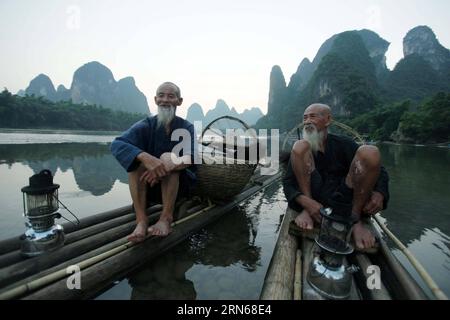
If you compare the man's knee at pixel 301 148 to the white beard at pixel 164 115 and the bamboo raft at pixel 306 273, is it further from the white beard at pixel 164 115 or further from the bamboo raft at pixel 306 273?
the white beard at pixel 164 115

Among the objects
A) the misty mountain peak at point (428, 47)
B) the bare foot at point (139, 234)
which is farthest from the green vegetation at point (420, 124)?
the misty mountain peak at point (428, 47)

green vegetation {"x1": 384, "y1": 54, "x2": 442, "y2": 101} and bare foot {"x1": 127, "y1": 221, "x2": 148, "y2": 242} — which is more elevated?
green vegetation {"x1": 384, "y1": 54, "x2": 442, "y2": 101}

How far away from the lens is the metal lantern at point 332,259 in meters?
1.35

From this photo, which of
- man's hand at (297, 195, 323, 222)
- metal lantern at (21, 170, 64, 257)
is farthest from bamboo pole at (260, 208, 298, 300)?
metal lantern at (21, 170, 64, 257)

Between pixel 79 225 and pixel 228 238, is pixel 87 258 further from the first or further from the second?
pixel 228 238

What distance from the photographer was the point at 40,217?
1.73 metres

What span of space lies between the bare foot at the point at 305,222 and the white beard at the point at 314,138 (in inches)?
27.8

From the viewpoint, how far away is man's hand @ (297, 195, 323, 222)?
2.09m

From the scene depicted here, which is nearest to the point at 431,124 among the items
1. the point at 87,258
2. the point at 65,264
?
the point at 87,258

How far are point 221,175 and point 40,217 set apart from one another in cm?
176

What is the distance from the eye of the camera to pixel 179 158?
2250 mm

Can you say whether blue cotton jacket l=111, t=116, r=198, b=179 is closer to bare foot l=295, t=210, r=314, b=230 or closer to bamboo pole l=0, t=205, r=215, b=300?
bamboo pole l=0, t=205, r=215, b=300

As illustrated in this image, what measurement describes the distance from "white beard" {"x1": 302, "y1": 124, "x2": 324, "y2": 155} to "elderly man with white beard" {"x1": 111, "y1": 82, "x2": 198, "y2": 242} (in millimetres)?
1155
